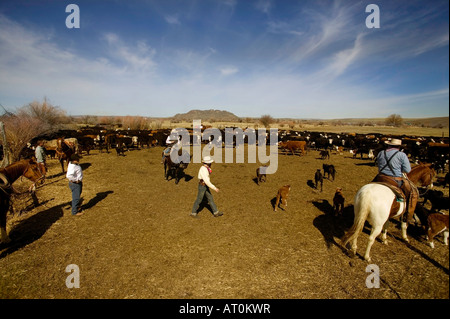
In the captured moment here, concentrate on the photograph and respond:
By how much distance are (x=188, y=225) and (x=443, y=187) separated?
12300mm

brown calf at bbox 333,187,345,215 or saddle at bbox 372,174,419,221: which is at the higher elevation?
saddle at bbox 372,174,419,221

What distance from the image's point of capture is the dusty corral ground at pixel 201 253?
3740 millimetres

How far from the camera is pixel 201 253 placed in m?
4.79

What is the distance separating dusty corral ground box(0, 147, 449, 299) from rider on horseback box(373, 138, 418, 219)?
4.22 feet

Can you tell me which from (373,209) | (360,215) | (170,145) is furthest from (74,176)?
(373,209)

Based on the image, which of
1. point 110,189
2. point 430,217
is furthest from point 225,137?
point 430,217

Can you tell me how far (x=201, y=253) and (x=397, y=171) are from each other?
5354 millimetres

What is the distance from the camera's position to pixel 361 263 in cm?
442

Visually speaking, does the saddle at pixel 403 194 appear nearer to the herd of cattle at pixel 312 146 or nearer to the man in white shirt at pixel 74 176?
the man in white shirt at pixel 74 176

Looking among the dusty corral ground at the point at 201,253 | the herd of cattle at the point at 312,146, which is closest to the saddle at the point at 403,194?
the dusty corral ground at the point at 201,253

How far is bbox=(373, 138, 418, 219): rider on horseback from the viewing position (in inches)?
189

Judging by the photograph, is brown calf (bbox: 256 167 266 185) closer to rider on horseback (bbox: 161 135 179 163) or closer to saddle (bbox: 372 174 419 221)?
rider on horseback (bbox: 161 135 179 163)

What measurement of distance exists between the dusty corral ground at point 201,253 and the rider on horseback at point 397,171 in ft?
4.22

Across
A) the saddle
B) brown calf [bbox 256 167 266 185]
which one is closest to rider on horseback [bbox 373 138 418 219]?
the saddle
